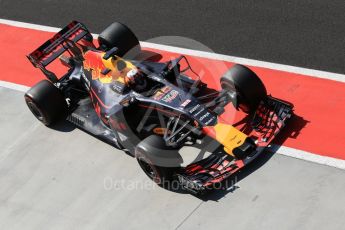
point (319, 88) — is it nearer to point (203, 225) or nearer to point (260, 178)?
point (260, 178)

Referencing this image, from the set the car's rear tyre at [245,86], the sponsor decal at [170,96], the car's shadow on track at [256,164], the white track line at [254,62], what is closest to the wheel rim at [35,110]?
the sponsor decal at [170,96]

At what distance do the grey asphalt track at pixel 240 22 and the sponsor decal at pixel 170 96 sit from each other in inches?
115

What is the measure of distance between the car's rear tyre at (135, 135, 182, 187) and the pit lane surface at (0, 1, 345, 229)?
17.5 inches

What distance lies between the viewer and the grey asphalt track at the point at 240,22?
13516 mm

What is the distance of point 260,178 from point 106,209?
268 cm

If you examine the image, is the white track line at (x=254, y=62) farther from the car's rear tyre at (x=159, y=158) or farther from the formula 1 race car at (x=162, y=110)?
the car's rear tyre at (x=159, y=158)

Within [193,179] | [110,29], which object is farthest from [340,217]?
[110,29]

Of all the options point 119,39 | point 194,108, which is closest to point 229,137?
point 194,108

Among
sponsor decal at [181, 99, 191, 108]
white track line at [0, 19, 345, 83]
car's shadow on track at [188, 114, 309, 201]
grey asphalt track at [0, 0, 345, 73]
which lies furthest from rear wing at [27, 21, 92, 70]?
car's shadow on track at [188, 114, 309, 201]

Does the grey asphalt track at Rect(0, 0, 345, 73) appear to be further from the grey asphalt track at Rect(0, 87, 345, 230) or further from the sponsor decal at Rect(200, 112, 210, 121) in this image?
the grey asphalt track at Rect(0, 87, 345, 230)

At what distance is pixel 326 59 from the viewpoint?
13.1 m

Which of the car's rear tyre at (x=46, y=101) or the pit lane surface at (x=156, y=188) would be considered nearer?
the pit lane surface at (x=156, y=188)

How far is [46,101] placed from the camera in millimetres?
12594

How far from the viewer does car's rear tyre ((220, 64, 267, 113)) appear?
1130cm
